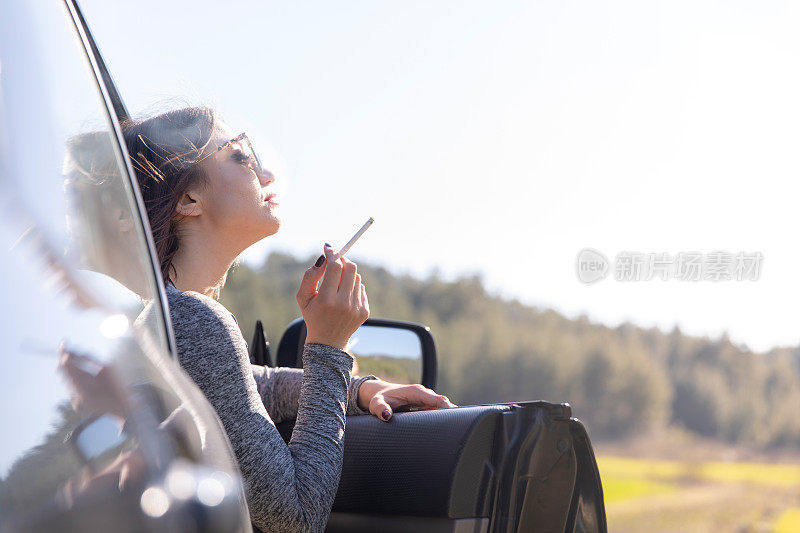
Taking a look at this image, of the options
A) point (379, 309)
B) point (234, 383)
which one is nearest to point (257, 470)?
point (234, 383)

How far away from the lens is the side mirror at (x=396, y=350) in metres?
2.45

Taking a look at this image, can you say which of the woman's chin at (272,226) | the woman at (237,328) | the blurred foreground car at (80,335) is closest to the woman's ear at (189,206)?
the woman at (237,328)

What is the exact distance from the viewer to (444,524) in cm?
144

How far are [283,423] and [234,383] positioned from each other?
545mm

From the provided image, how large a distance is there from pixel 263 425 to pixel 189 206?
23.3 inches

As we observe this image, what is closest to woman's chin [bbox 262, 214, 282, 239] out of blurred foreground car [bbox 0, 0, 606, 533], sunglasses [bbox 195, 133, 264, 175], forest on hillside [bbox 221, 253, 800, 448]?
sunglasses [bbox 195, 133, 264, 175]

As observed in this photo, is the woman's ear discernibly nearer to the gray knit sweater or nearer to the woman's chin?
the woman's chin

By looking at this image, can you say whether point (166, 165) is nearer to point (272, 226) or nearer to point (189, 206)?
point (189, 206)

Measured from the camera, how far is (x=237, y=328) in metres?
1.58

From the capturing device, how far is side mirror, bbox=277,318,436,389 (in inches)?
96.3

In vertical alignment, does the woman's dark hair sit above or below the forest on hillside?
above

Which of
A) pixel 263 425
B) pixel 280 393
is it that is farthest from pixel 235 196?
pixel 263 425

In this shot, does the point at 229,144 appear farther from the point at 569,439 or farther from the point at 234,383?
the point at 569,439

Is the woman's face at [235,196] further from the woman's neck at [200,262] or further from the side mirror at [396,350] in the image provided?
the side mirror at [396,350]
